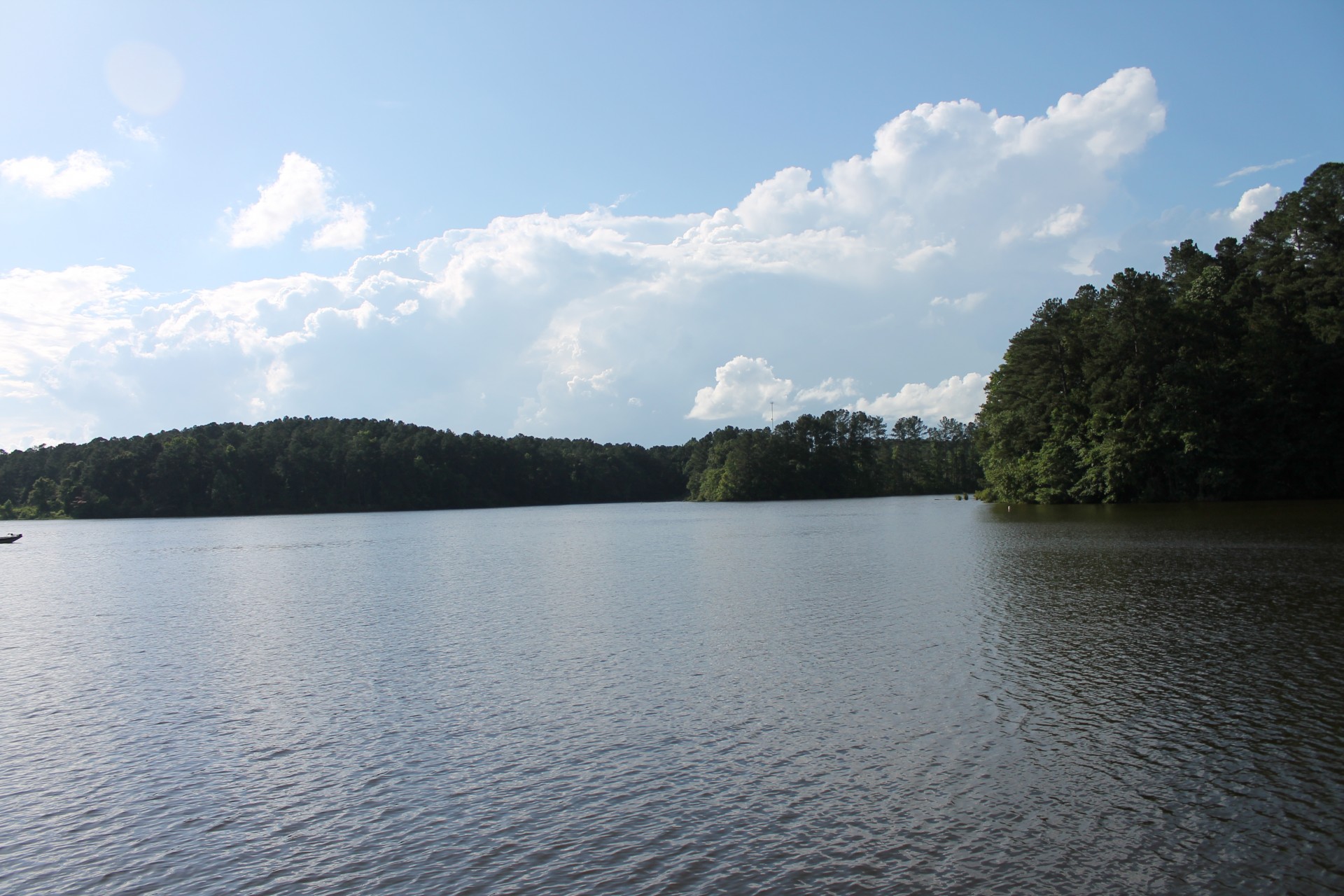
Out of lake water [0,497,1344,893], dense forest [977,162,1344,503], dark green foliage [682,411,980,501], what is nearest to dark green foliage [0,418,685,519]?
dark green foliage [682,411,980,501]

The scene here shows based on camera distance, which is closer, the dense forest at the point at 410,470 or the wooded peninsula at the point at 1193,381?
the wooded peninsula at the point at 1193,381

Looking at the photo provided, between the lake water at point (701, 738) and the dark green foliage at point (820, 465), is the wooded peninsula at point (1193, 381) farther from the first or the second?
the dark green foliage at point (820, 465)

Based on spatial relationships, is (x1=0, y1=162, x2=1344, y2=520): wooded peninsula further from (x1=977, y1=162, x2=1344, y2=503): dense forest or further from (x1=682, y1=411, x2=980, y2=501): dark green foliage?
(x1=682, y1=411, x2=980, y2=501): dark green foliage

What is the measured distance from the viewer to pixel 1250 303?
75.1m

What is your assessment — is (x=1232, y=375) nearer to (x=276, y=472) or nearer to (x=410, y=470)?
(x=410, y=470)

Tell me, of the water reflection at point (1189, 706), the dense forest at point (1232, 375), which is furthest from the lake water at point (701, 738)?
the dense forest at point (1232, 375)

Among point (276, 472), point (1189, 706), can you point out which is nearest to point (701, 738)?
point (1189, 706)

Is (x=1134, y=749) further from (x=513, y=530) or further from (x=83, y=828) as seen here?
(x=513, y=530)

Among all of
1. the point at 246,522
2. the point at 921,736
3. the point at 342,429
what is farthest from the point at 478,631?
the point at 342,429

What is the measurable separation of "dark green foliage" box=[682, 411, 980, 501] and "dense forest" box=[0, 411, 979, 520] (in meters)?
0.28

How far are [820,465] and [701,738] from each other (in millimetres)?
151943

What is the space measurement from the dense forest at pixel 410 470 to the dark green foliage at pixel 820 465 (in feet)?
0.92

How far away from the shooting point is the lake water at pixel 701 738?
884 cm

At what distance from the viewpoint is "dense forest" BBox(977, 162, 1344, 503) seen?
6894 cm
